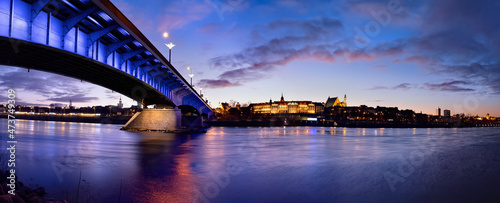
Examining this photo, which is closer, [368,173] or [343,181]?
[343,181]

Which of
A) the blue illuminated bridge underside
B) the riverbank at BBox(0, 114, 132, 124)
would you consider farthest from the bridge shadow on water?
the riverbank at BBox(0, 114, 132, 124)

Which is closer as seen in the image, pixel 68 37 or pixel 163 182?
pixel 163 182

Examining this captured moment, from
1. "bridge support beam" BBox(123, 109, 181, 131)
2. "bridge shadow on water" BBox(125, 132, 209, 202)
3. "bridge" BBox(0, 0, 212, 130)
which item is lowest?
"bridge shadow on water" BBox(125, 132, 209, 202)

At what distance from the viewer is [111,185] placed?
16.3 m

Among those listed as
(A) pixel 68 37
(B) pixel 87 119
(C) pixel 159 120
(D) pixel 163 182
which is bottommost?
(D) pixel 163 182

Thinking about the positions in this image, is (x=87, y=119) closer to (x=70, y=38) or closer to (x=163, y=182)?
(x=70, y=38)

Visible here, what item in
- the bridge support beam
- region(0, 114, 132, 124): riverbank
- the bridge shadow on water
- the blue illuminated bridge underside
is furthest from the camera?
region(0, 114, 132, 124): riverbank

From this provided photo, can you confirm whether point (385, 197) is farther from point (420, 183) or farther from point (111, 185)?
point (111, 185)

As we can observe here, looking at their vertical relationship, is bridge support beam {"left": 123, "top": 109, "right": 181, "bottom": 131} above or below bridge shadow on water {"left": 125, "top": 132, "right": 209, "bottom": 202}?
above

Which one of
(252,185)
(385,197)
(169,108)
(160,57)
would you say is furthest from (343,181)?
(169,108)

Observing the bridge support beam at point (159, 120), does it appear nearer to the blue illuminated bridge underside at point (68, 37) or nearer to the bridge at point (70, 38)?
the bridge at point (70, 38)

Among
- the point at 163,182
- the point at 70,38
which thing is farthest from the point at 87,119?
the point at 163,182

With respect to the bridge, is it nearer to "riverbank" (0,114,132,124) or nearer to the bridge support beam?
the bridge support beam

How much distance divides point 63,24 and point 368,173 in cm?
2230
